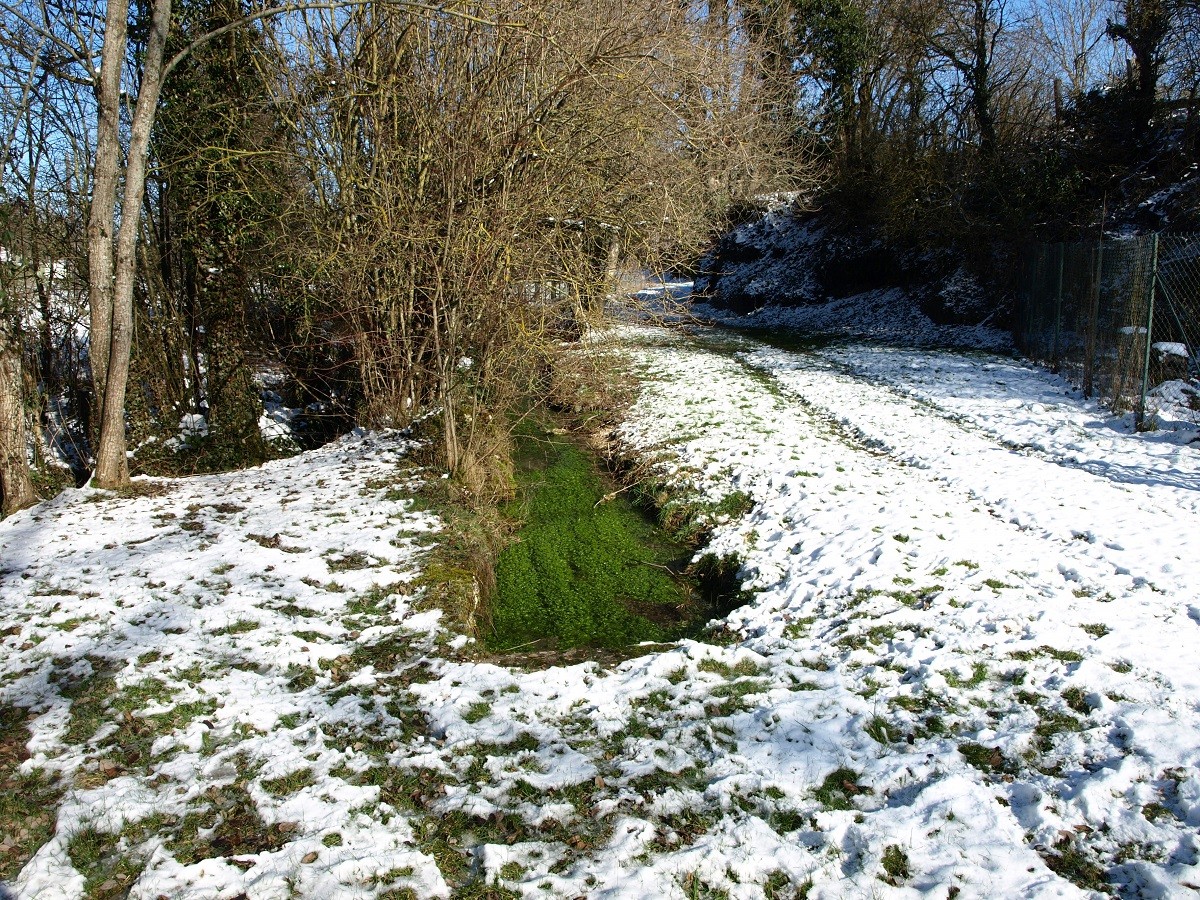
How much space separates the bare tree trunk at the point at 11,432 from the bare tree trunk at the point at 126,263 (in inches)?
26.9

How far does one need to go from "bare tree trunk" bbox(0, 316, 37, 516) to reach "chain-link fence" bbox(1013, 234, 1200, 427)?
13.0 metres

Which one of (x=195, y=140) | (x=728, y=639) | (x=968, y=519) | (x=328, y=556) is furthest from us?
(x=195, y=140)

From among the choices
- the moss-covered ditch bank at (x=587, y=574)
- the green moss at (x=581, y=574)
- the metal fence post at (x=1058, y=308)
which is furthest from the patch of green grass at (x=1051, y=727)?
the metal fence post at (x=1058, y=308)

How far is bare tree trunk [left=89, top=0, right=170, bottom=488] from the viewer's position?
25.4 feet

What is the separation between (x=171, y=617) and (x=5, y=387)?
421 cm

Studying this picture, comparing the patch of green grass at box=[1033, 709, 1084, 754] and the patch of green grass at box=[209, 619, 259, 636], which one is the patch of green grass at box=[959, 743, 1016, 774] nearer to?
the patch of green grass at box=[1033, 709, 1084, 754]

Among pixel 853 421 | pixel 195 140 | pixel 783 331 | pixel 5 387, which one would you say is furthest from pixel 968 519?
pixel 783 331

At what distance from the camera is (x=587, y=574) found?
7.70 m

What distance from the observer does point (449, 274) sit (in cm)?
827

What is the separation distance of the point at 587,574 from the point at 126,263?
577 cm

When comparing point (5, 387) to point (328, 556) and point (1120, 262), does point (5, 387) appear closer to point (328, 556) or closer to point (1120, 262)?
point (328, 556)

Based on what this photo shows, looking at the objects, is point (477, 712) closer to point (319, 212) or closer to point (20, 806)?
point (20, 806)

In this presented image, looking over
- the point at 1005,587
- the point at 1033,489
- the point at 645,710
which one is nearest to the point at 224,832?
the point at 645,710

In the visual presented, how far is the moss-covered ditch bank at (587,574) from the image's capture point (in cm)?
647
